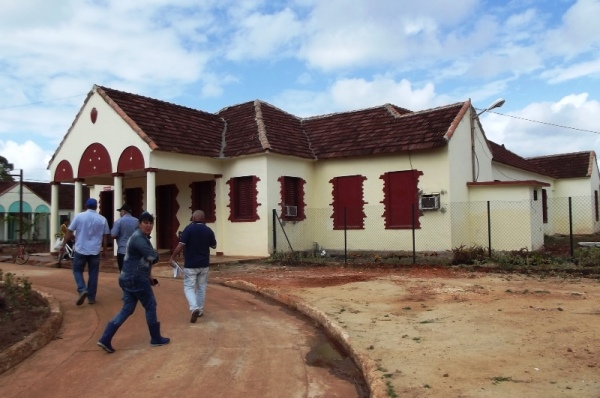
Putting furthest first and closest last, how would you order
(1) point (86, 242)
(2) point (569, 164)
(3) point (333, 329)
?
1. (2) point (569, 164)
2. (1) point (86, 242)
3. (3) point (333, 329)

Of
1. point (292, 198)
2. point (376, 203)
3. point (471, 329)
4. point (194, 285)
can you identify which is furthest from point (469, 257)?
point (194, 285)

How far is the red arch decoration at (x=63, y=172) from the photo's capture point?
2053 centimetres

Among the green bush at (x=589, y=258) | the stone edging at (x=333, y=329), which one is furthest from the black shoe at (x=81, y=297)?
the green bush at (x=589, y=258)

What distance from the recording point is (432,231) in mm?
17625

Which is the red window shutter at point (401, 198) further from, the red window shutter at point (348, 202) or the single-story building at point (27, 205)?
the single-story building at point (27, 205)

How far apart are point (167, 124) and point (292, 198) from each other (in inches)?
212

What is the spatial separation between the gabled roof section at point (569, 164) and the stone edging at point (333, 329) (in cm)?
2559

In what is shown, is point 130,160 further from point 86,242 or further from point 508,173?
point 508,173

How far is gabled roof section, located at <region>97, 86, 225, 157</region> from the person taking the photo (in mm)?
17431

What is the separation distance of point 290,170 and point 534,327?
44.2ft

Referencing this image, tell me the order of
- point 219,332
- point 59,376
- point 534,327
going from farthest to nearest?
point 219,332 → point 534,327 → point 59,376

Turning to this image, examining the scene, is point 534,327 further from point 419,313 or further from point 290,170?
point 290,170

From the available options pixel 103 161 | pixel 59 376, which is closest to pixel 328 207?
pixel 103 161

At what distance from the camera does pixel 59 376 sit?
18.4 feet
